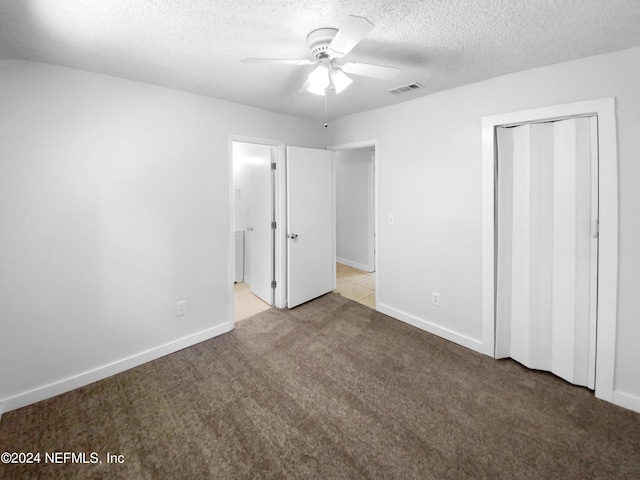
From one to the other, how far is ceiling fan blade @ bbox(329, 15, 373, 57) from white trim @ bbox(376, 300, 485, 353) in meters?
2.58

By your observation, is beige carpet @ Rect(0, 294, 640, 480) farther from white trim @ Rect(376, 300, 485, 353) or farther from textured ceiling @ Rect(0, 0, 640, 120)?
textured ceiling @ Rect(0, 0, 640, 120)

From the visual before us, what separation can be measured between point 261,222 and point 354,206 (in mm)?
2289

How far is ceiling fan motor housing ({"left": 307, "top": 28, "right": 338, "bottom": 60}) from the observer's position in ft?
5.26

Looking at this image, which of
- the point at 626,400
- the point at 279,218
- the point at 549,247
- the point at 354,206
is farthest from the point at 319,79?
the point at 354,206

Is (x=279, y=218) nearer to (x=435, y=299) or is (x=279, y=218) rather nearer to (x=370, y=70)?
(x=435, y=299)

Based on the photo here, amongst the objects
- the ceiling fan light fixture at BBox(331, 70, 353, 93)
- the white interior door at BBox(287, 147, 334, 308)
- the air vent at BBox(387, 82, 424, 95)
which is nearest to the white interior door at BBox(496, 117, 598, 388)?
the air vent at BBox(387, 82, 424, 95)

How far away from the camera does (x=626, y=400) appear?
1.90 meters

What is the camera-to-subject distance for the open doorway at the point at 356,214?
5195 mm

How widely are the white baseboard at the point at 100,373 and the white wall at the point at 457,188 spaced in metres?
2.10

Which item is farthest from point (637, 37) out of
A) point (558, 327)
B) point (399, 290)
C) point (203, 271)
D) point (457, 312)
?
point (203, 271)

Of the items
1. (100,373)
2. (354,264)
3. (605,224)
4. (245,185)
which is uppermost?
(245,185)

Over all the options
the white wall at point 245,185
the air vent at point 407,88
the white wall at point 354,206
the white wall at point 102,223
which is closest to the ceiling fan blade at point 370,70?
the air vent at point 407,88

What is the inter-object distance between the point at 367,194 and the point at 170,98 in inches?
139

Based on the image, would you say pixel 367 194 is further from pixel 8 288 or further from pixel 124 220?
pixel 8 288
